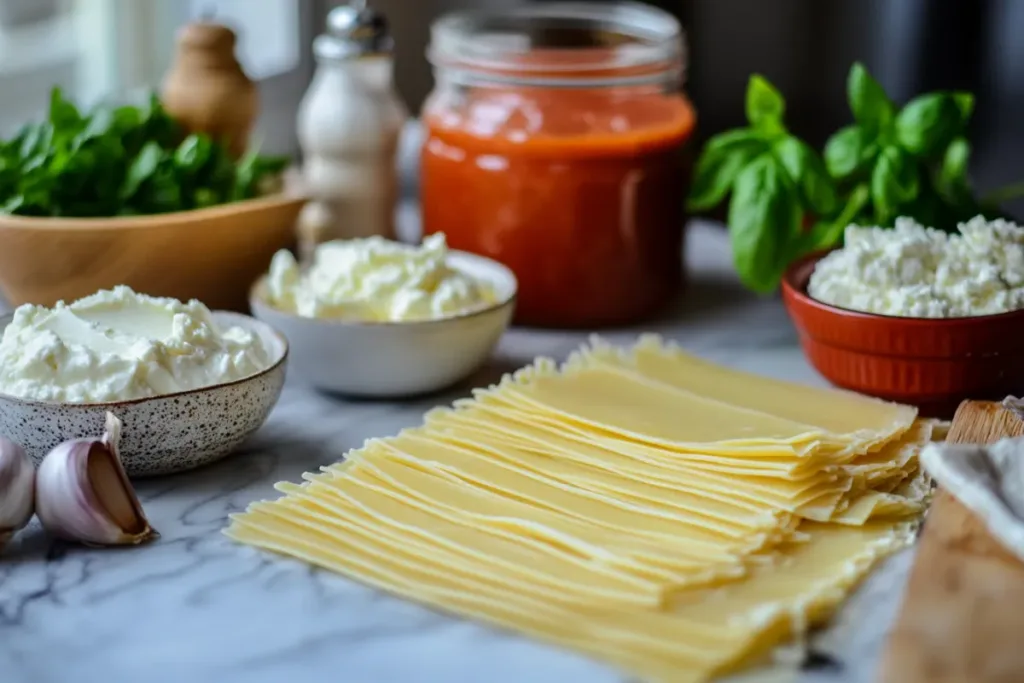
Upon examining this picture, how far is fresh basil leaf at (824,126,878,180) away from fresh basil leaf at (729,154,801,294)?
69 mm

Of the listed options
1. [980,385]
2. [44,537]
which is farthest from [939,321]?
[44,537]

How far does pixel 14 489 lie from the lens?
100 centimetres

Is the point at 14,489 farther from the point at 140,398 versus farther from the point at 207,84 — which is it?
the point at 207,84

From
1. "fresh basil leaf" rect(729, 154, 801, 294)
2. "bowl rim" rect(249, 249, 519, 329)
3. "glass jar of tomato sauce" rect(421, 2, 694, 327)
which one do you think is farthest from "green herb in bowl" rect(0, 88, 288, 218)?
"fresh basil leaf" rect(729, 154, 801, 294)

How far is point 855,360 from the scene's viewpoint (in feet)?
4.25

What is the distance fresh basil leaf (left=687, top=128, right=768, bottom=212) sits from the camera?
1.55 m

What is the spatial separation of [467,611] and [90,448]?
0.33 meters

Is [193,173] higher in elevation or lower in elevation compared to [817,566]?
higher

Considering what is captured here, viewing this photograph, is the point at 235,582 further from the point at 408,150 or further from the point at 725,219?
the point at 725,219

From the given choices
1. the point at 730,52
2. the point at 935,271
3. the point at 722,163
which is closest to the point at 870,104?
the point at 722,163

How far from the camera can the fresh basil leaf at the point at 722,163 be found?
5.08ft

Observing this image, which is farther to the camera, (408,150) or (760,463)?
(408,150)

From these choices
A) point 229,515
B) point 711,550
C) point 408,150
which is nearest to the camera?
point 711,550

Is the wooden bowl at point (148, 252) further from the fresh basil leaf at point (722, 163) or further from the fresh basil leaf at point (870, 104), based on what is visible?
the fresh basil leaf at point (870, 104)
